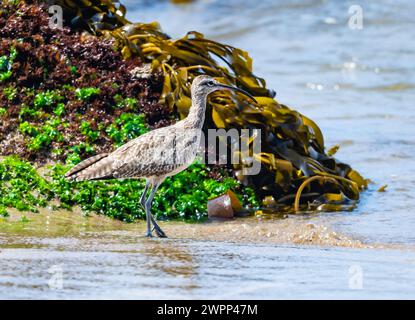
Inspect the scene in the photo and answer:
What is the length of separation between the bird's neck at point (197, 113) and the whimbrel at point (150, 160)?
1 cm

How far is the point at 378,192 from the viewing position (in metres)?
7.50

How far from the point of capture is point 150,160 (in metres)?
5.91

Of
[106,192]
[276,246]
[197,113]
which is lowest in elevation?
[276,246]

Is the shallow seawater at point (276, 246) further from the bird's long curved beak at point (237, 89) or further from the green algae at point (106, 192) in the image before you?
the bird's long curved beak at point (237, 89)

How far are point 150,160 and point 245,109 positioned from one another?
4.07ft

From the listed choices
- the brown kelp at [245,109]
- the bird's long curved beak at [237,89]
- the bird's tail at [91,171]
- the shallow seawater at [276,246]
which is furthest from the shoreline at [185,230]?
the bird's long curved beak at [237,89]

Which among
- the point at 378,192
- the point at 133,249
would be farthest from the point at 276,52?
the point at 133,249

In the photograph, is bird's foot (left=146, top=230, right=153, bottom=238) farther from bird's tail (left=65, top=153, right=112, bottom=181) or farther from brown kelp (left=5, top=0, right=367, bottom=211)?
brown kelp (left=5, top=0, right=367, bottom=211)

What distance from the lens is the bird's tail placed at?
5.78 metres

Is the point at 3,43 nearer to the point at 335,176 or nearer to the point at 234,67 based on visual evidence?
the point at 234,67

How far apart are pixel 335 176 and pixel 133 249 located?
94.5 inches

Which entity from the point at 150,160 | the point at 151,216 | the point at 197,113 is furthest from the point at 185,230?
the point at 197,113

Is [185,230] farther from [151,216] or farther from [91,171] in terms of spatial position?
[91,171]

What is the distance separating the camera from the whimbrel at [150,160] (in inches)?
229
